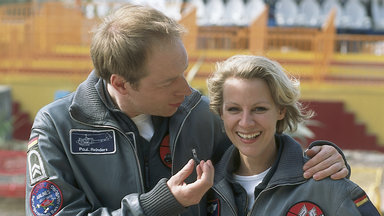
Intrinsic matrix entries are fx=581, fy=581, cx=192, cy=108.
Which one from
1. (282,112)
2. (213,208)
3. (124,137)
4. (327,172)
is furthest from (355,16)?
(124,137)

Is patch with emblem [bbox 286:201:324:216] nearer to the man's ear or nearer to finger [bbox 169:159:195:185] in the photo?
finger [bbox 169:159:195:185]

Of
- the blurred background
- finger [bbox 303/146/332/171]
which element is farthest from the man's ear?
the blurred background

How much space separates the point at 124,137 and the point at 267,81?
1.84 feet

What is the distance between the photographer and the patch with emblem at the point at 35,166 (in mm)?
2002

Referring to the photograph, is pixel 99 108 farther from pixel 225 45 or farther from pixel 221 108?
pixel 225 45

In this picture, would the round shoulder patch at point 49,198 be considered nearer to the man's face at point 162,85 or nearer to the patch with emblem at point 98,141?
the patch with emblem at point 98,141

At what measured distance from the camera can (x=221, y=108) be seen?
2.24 metres

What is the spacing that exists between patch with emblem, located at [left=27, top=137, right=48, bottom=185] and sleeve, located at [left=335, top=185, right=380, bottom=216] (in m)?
1.01

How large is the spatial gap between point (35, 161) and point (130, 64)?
1.56 ft

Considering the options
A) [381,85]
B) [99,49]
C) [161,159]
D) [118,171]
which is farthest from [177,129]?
[381,85]

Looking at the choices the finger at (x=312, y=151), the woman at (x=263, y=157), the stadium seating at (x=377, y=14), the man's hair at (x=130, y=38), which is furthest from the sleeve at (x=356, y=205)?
the stadium seating at (x=377, y=14)

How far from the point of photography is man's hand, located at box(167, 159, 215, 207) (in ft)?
6.07

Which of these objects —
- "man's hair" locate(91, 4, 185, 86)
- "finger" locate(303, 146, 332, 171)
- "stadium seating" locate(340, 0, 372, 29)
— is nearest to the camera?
"man's hair" locate(91, 4, 185, 86)

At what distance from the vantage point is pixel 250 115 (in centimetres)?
210
